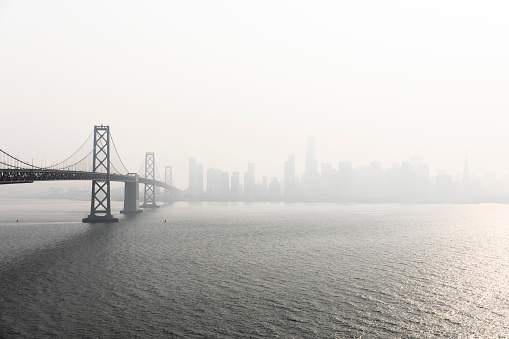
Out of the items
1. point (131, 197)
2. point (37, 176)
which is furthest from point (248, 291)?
point (131, 197)

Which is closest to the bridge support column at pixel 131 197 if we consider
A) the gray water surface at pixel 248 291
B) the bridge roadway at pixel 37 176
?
the bridge roadway at pixel 37 176

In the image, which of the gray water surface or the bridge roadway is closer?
the gray water surface

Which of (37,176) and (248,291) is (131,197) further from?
(248,291)

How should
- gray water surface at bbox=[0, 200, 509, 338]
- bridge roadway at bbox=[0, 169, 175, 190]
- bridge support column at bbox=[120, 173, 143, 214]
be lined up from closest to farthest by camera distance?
gray water surface at bbox=[0, 200, 509, 338], bridge roadway at bbox=[0, 169, 175, 190], bridge support column at bbox=[120, 173, 143, 214]

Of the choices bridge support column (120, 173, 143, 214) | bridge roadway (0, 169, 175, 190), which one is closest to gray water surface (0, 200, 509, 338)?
bridge roadway (0, 169, 175, 190)

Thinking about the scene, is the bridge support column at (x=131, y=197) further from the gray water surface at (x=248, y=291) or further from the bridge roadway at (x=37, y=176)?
the gray water surface at (x=248, y=291)

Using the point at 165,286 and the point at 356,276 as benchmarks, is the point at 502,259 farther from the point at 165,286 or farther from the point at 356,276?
the point at 165,286

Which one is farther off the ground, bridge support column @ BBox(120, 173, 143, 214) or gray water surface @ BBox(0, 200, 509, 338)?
bridge support column @ BBox(120, 173, 143, 214)

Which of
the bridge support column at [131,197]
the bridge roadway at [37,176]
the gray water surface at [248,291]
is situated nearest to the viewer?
the gray water surface at [248,291]

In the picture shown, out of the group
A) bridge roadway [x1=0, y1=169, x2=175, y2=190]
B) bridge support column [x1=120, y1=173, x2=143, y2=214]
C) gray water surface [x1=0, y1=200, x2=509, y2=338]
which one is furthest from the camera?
bridge support column [x1=120, y1=173, x2=143, y2=214]

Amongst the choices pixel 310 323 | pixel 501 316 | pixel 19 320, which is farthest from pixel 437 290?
pixel 19 320

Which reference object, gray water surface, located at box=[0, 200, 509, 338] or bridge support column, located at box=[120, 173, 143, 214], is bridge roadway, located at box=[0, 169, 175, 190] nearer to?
gray water surface, located at box=[0, 200, 509, 338]
